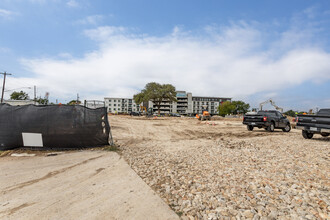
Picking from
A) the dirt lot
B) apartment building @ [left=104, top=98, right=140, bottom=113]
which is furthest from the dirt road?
apartment building @ [left=104, top=98, right=140, bottom=113]

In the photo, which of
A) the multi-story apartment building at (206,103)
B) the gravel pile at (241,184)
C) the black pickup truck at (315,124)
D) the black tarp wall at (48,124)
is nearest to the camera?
the gravel pile at (241,184)

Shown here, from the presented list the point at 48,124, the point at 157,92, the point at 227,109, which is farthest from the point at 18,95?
the point at 227,109

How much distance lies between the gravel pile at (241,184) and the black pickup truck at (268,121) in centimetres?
971

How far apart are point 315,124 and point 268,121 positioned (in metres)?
5.46

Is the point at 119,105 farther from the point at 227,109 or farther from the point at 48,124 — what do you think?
the point at 48,124

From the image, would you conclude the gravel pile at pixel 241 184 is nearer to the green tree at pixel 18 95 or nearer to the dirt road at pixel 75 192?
the dirt road at pixel 75 192

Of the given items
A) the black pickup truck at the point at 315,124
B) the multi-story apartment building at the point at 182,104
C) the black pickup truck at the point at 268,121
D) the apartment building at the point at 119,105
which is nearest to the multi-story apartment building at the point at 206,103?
the multi-story apartment building at the point at 182,104

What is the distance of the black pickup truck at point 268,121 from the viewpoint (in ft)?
53.3

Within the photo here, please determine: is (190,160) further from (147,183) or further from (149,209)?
(149,209)

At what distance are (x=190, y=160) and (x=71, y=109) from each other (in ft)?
18.8

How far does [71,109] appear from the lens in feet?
26.9

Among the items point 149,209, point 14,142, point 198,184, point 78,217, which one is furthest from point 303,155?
point 14,142

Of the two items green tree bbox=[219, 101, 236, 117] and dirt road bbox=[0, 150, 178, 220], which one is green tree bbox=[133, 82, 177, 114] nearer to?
green tree bbox=[219, 101, 236, 117]

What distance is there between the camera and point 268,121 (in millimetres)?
16234
